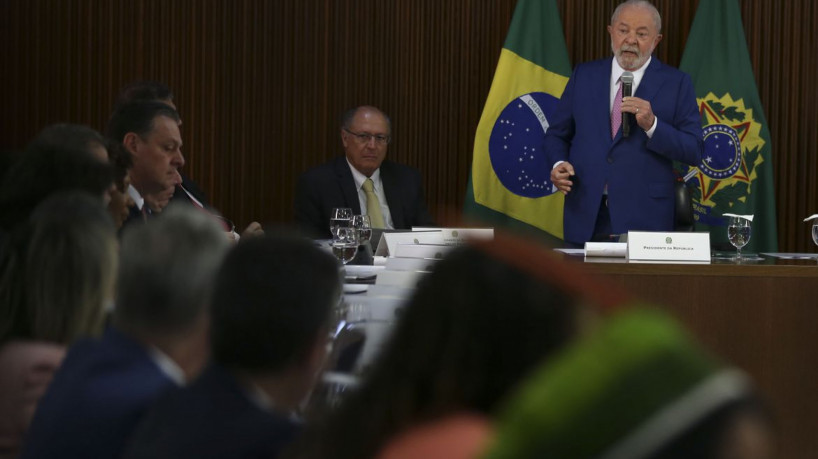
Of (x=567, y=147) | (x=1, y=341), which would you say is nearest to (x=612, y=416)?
(x=1, y=341)

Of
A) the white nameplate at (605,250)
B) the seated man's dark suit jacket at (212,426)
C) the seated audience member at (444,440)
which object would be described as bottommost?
the white nameplate at (605,250)

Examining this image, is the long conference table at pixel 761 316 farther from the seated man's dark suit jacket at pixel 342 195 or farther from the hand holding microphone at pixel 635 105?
the seated man's dark suit jacket at pixel 342 195

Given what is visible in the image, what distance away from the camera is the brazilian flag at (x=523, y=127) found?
19.5 ft

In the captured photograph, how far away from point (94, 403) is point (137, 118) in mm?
2397

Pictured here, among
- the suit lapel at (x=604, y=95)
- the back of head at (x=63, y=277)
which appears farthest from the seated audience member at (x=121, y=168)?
the suit lapel at (x=604, y=95)

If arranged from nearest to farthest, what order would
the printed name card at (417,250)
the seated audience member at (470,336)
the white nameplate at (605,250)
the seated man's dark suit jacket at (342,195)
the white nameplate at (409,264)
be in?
the seated audience member at (470,336)
the white nameplate at (409,264)
the printed name card at (417,250)
the white nameplate at (605,250)
the seated man's dark suit jacket at (342,195)

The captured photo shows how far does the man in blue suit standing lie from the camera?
485cm

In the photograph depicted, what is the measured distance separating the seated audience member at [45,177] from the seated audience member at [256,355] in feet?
3.59

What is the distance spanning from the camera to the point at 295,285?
4.02 feet

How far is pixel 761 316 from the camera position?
357 centimetres

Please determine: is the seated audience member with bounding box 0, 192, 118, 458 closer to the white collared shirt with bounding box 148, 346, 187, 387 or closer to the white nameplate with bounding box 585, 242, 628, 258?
the white collared shirt with bounding box 148, 346, 187, 387

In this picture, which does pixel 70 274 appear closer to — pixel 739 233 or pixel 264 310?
pixel 264 310

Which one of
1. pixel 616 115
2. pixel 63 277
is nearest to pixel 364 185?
pixel 616 115

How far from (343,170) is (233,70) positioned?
1639 millimetres
